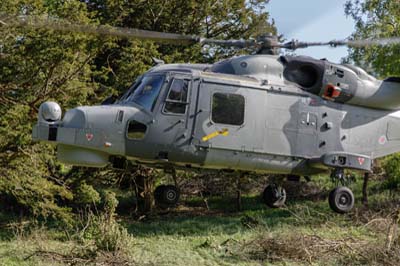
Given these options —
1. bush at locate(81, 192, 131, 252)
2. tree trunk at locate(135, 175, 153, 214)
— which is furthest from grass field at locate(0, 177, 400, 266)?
tree trunk at locate(135, 175, 153, 214)

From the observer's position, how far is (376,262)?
1070cm

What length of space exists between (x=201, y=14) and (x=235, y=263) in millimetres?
10681

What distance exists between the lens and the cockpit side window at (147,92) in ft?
32.0

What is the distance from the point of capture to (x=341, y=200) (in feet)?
35.5

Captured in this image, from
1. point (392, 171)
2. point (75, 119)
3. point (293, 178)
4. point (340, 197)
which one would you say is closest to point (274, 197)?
point (293, 178)

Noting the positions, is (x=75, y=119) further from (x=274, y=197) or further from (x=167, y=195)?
(x=274, y=197)

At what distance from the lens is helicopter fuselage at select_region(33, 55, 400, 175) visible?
9438mm

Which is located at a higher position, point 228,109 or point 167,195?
point 228,109

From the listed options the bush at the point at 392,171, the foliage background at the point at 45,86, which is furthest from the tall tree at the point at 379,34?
the foliage background at the point at 45,86

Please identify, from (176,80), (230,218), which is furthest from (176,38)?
(230,218)

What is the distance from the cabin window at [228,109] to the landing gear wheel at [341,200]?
7.64 feet

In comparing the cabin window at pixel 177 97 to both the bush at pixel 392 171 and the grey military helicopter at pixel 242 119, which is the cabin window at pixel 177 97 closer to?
the grey military helicopter at pixel 242 119

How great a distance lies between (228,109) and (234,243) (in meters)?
4.34

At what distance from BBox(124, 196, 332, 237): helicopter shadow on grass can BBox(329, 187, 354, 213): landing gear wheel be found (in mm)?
3037
